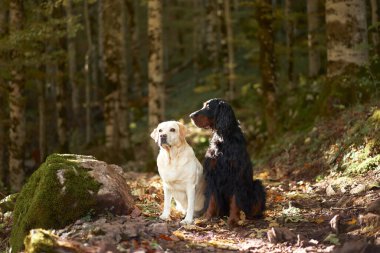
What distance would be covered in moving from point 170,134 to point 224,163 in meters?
0.83

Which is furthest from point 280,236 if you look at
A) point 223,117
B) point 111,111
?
point 111,111

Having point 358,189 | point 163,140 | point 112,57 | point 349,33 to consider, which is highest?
point 112,57

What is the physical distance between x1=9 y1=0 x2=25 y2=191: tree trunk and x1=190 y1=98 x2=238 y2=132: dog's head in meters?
8.14

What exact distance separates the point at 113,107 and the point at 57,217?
1143 centimetres

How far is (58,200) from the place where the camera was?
20.0 feet

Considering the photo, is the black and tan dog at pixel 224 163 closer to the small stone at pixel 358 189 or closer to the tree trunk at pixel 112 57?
the small stone at pixel 358 189

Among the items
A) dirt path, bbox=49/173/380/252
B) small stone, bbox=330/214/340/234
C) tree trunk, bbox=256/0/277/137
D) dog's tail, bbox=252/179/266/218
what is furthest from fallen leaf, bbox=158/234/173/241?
tree trunk, bbox=256/0/277/137

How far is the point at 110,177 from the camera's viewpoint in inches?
260

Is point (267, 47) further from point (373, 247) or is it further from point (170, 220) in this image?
point (373, 247)

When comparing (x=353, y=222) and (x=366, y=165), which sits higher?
(x=366, y=165)

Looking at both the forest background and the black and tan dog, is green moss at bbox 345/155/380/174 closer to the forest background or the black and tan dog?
the forest background

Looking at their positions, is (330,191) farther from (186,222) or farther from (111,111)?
(111,111)

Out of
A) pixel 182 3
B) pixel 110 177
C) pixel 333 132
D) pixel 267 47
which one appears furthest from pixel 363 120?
pixel 182 3

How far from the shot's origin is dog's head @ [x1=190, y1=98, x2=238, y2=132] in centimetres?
655
